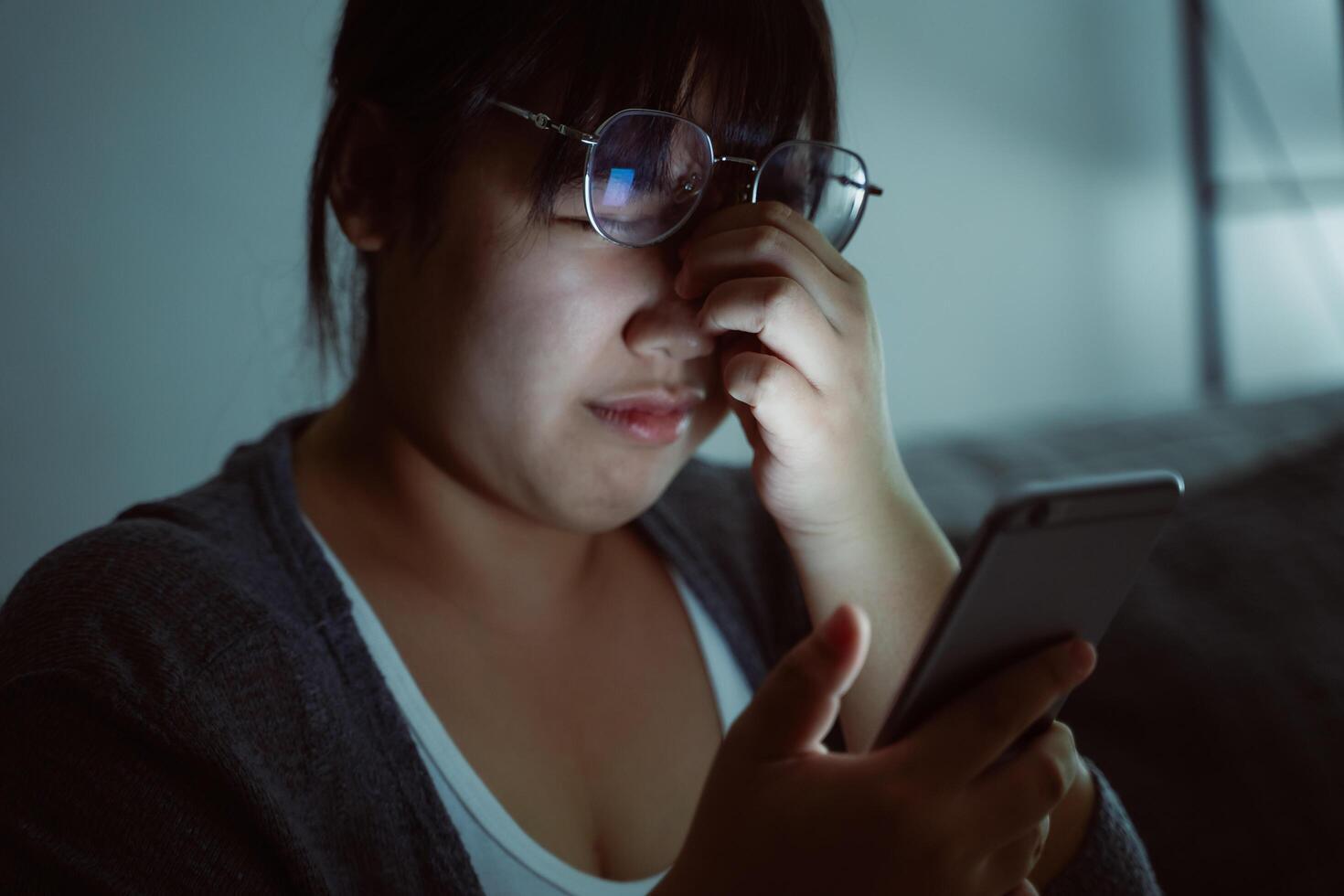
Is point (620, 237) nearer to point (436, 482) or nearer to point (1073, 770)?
point (436, 482)

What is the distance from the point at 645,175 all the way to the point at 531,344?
0.45 feet

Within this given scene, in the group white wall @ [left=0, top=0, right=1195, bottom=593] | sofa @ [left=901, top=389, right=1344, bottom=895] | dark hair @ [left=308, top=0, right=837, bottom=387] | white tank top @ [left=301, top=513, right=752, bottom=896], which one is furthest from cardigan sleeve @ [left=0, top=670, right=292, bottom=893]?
sofa @ [left=901, top=389, right=1344, bottom=895]

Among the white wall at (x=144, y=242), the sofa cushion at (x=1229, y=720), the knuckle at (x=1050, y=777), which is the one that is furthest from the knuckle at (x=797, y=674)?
the white wall at (x=144, y=242)

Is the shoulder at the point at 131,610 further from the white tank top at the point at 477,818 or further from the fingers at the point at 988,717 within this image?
the fingers at the point at 988,717

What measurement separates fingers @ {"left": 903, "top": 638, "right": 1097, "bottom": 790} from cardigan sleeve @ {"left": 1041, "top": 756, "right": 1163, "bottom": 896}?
36 cm

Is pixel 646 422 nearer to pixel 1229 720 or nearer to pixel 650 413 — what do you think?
pixel 650 413

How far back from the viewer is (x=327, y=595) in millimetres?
789

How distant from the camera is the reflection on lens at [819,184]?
0.82m

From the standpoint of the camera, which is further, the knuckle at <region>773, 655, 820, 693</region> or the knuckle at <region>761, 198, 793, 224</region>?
the knuckle at <region>761, 198, 793, 224</region>

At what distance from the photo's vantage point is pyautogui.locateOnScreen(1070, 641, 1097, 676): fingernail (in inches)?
20.8

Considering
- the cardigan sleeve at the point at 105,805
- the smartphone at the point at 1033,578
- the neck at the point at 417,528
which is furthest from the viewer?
the neck at the point at 417,528

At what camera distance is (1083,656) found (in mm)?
533

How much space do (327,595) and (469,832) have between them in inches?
7.8

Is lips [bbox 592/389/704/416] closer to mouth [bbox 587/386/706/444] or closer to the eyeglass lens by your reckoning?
mouth [bbox 587/386/706/444]
